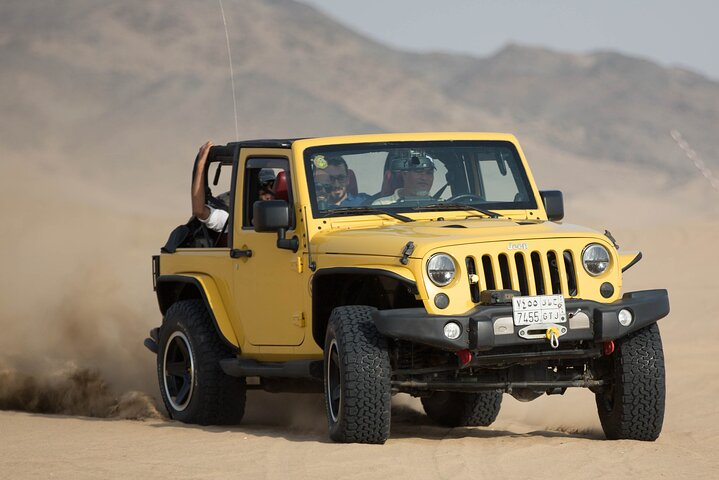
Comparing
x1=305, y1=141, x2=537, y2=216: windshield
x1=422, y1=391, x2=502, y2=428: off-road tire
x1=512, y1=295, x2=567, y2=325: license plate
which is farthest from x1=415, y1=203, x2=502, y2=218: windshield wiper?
x1=422, y1=391, x2=502, y2=428: off-road tire

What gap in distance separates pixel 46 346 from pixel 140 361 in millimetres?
1051

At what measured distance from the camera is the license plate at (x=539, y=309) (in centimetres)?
781

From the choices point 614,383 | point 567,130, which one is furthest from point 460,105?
point 614,383

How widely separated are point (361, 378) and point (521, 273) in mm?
1049

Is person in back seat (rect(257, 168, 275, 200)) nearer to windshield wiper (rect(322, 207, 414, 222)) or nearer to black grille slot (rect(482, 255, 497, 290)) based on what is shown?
windshield wiper (rect(322, 207, 414, 222))

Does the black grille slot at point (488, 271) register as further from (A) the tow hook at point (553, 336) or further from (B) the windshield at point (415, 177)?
(B) the windshield at point (415, 177)

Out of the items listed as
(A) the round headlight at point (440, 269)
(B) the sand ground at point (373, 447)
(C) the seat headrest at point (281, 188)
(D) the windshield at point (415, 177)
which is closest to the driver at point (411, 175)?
(D) the windshield at point (415, 177)

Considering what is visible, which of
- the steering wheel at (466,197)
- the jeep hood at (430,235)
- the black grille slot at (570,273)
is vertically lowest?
the black grille slot at (570,273)

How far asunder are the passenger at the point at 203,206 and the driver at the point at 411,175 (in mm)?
1576

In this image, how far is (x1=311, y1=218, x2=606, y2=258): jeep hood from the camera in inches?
314

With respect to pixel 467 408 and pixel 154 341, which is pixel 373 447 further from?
pixel 154 341

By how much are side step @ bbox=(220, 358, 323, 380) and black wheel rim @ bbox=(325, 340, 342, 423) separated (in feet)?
1.00

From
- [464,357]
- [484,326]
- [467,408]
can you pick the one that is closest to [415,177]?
[464,357]

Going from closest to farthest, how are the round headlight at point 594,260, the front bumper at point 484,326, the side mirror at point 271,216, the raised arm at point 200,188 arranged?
the front bumper at point 484,326 → the round headlight at point 594,260 → the side mirror at point 271,216 → the raised arm at point 200,188
